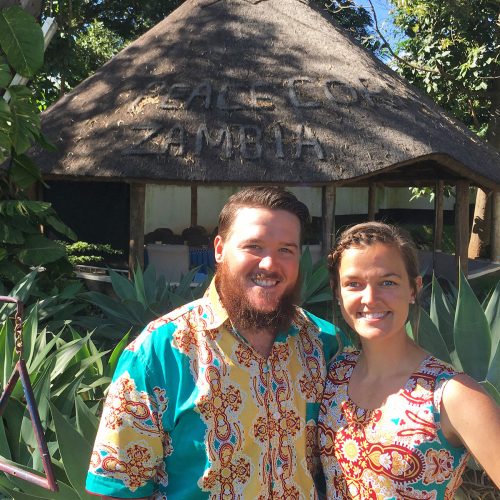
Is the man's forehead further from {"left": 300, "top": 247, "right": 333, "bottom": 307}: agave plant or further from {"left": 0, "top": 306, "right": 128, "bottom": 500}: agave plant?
{"left": 300, "top": 247, "right": 333, "bottom": 307}: agave plant

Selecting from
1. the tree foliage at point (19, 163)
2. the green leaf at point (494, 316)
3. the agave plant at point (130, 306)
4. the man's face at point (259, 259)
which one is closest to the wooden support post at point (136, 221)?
the tree foliage at point (19, 163)

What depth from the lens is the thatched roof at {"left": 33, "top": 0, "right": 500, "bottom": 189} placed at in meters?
7.55

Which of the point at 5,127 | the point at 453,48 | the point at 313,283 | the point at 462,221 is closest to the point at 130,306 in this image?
the point at 313,283

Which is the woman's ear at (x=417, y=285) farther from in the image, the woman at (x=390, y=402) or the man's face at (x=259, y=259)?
the man's face at (x=259, y=259)

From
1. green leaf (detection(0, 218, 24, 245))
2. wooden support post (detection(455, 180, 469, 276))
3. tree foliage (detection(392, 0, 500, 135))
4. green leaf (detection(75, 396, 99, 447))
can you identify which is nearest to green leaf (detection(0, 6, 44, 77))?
green leaf (detection(0, 218, 24, 245))

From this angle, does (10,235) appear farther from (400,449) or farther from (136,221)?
(400,449)

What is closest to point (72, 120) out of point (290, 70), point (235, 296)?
point (290, 70)

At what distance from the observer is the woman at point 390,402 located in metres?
1.72

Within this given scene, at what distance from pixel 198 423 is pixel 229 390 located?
12 centimetres

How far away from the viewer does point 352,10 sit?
2064cm

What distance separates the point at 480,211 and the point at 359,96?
743 cm

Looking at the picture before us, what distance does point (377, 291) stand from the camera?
1914 mm

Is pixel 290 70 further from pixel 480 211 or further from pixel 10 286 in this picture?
pixel 480 211

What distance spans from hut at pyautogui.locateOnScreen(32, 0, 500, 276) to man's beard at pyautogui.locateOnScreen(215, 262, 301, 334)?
5.36 meters
